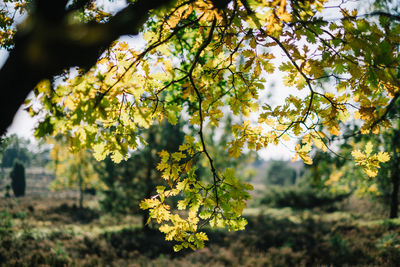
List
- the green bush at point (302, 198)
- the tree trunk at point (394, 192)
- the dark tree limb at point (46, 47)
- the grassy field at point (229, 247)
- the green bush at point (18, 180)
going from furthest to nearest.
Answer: the green bush at point (18, 180) → the green bush at point (302, 198) → the tree trunk at point (394, 192) → the grassy field at point (229, 247) → the dark tree limb at point (46, 47)

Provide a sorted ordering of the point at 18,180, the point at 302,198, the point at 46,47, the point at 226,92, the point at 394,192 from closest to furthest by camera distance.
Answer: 1. the point at 46,47
2. the point at 226,92
3. the point at 394,192
4. the point at 302,198
5. the point at 18,180

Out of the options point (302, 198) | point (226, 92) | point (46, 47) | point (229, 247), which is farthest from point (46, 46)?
point (302, 198)

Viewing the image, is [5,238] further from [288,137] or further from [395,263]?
[395,263]

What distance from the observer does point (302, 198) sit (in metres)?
18.4

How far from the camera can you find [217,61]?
6.11 ft

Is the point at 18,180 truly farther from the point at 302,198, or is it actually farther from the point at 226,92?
the point at 226,92

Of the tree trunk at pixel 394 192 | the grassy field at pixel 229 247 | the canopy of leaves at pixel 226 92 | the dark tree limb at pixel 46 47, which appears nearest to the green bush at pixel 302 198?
the grassy field at pixel 229 247

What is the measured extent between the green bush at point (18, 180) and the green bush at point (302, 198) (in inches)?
1085

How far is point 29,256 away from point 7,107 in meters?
8.57

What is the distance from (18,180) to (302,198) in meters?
30.3

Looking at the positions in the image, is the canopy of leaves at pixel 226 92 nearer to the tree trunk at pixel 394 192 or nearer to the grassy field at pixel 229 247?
the grassy field at pixel 229 247

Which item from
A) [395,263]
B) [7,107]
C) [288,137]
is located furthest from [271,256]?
[7,107]

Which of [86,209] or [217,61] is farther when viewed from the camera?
[86,209]

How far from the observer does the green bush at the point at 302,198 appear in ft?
57.6
